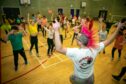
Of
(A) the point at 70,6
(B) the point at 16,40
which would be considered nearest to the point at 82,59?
(B) the point at 16,40

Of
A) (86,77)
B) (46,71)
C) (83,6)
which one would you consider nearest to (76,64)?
(86,77)

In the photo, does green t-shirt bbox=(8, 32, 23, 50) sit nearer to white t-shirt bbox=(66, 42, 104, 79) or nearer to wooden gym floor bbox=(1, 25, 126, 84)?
wooden gym floor bbox=(1, 25, 126, 84)

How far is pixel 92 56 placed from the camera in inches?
101

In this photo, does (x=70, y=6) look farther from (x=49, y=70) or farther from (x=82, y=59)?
(x=82, y=59)

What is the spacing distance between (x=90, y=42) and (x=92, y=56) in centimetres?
28

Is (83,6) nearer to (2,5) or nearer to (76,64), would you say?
(2,5)

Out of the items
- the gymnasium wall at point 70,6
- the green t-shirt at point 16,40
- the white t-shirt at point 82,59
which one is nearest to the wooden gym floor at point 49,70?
the green t-shirt at point 16,40

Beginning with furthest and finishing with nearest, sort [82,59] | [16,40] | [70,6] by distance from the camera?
[70,6] < [16,40] < [82,59]

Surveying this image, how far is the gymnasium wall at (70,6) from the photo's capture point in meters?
19.7

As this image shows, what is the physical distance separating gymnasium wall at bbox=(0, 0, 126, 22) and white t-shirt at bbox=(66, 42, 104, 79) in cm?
1878

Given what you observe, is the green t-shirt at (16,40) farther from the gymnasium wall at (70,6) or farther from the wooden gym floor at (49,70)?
the gymnasium wall at (70,6)

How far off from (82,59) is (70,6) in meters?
21.5

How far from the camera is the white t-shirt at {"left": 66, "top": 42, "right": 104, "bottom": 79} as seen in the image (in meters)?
2.45

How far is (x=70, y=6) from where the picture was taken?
2291 cm
